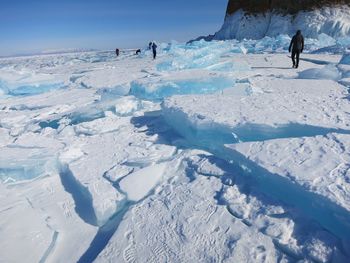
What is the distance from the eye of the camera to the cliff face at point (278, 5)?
23.1 metres

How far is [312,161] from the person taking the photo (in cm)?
214

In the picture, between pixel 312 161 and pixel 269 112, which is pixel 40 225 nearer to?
pixel 312 161

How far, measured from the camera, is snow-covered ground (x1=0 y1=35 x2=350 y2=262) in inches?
70.5

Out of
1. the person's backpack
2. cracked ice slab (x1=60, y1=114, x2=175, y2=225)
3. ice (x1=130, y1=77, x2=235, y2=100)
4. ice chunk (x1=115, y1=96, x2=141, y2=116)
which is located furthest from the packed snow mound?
cracked ice slab (x1=60, y1=114, x2=175, y2=225)

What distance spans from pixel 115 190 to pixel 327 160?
176 centimetres

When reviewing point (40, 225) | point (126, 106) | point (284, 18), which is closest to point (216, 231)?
point (40, 225)

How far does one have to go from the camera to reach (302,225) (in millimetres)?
1815

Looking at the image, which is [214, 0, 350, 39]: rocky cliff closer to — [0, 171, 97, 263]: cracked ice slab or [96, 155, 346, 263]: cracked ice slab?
[96, 155, 346, 263]: cracked ice slab

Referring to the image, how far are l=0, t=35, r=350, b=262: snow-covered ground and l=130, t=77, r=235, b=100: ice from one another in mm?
1407

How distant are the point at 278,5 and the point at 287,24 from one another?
2646 mm

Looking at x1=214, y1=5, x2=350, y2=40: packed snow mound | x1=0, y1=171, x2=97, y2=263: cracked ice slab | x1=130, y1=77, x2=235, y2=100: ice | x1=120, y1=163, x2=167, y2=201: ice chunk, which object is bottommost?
x1=0, y1=171, x2=97, y2=263: cracked ice slab

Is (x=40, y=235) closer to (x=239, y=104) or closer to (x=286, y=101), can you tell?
(x=239, y=104)

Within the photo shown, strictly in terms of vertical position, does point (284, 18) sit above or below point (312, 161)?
above

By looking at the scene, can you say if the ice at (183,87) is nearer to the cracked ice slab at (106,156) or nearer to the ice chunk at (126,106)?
the ice chunk at (126,106)
